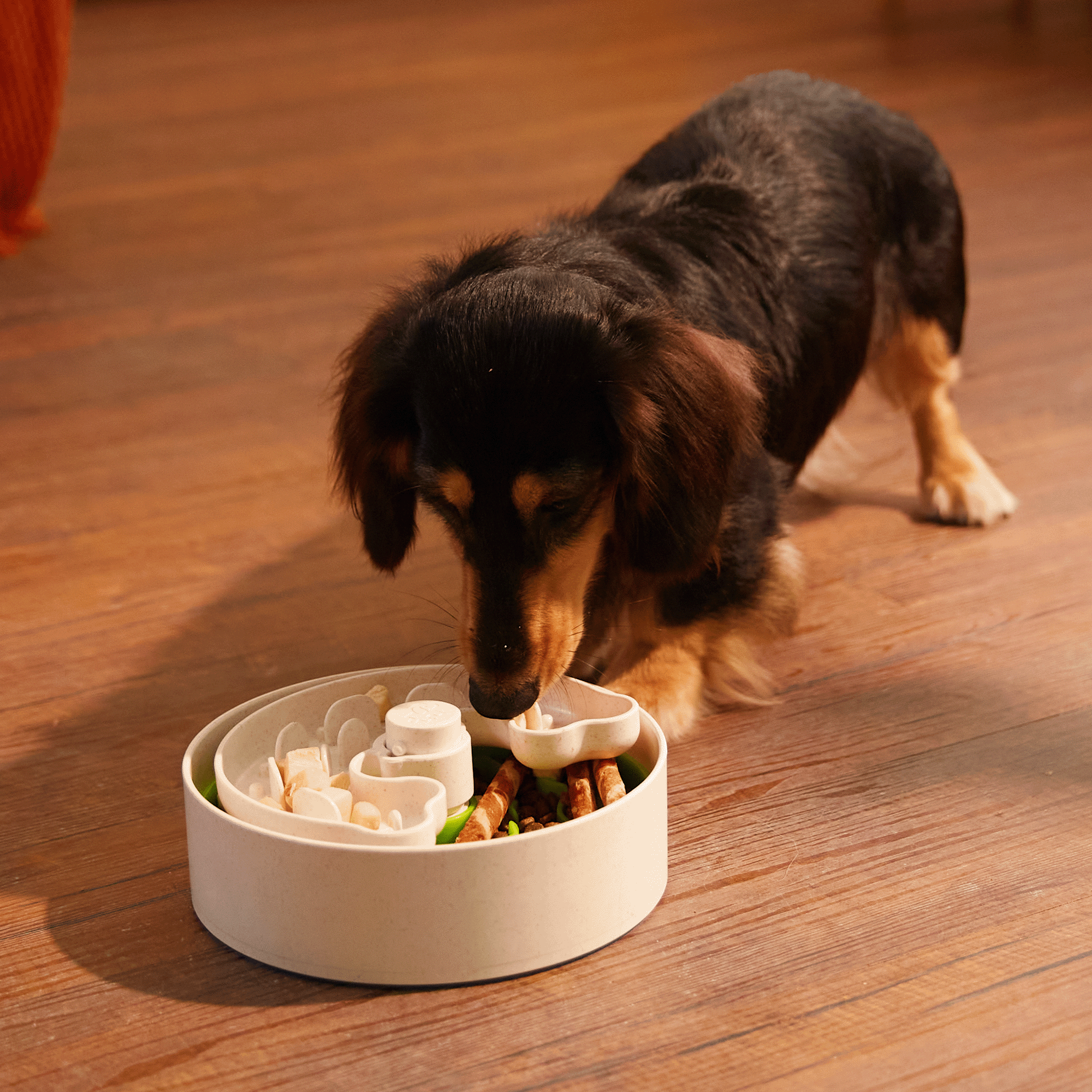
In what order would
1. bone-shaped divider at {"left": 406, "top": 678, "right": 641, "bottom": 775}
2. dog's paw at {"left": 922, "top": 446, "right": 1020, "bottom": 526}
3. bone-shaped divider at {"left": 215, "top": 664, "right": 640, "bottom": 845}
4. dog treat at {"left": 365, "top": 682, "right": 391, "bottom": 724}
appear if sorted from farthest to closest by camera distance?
dog's paw at {"left": 922, "top": 446, "right": 1020, "bottom": 526} < dog treat at {"left": 365, "top": 682, "right": 391, "bottom": 724} < bone-shaped divider at {"left": 406, "top": 678, "right": 641, "bottom": 775} < bone-shaped divider at {"left": 215, "top": 664, "right": 640, "bottom": 845}

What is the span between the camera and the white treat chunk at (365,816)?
154 centimetres

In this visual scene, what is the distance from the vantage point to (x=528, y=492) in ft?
5.49

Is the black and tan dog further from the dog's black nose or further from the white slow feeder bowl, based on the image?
the white slow feeder bowl

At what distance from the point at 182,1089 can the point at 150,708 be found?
0.84m

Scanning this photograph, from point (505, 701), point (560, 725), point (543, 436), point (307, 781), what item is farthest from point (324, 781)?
point (543, 436)

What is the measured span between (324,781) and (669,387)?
641 mm

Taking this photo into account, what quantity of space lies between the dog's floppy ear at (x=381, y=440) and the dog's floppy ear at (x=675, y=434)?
0.95ft

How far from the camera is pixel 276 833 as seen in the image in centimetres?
145

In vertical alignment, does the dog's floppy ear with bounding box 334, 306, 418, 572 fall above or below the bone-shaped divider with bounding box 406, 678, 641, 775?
above

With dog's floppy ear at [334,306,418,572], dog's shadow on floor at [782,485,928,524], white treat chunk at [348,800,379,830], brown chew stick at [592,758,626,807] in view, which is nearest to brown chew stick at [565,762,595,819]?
brown chew stick at [592,758,626,807]

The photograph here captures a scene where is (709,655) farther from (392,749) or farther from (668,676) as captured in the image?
(392,749)

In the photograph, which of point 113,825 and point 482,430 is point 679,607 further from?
point 113,825

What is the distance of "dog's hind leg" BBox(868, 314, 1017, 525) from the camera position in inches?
104

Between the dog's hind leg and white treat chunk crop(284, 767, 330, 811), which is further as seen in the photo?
the dog's hind leg
